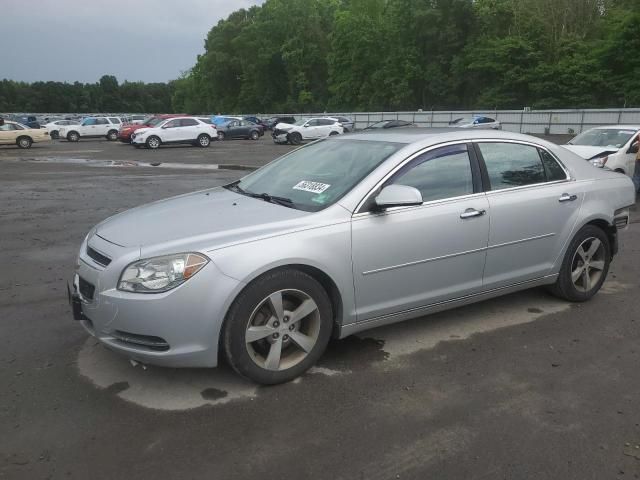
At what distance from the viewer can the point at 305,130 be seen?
33125 millimetres

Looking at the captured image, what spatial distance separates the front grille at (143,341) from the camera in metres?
3.23

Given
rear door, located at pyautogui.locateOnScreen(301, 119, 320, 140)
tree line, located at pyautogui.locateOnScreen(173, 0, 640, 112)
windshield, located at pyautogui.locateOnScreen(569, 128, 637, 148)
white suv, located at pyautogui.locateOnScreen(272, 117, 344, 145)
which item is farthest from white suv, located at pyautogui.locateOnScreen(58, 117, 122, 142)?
tree line, located at pyautogui.locateOnScreen(173, 0, 640, 112)

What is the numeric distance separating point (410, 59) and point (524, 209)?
223ft

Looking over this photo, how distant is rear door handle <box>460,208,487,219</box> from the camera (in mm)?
4102

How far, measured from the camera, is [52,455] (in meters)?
2.81

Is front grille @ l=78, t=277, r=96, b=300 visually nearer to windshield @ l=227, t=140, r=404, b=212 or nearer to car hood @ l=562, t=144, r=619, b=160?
windshield @ l=227, t=140, r=404, b=212

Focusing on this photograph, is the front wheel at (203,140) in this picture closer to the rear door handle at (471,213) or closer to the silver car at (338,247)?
the silver car at (338,247)

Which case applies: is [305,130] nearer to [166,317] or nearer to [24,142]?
[24,142]

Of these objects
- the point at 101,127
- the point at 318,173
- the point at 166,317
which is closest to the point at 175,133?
the point at 101,127

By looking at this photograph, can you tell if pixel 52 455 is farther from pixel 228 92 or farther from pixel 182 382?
pixel 228 92

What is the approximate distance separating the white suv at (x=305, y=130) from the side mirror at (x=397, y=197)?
28430mm

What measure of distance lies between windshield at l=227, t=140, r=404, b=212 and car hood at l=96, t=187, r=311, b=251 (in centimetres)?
20

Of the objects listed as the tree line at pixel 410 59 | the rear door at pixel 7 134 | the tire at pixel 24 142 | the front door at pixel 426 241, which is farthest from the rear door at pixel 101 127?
the front door at pixel 426 241

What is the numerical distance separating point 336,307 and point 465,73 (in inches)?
2490
